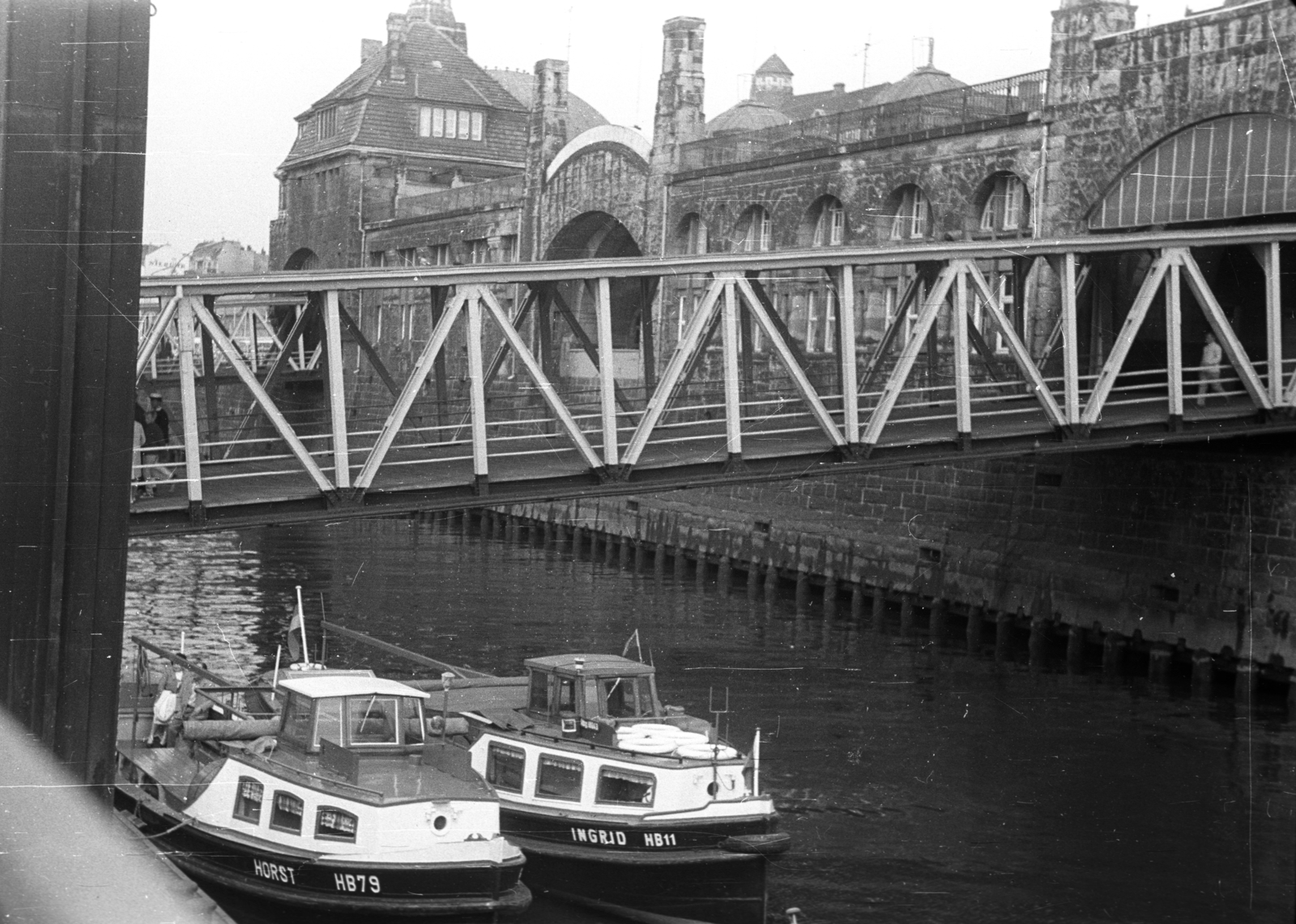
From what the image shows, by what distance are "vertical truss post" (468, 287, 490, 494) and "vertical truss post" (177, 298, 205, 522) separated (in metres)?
2.40

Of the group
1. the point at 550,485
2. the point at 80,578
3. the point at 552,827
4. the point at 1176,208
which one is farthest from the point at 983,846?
the point at 1176,208

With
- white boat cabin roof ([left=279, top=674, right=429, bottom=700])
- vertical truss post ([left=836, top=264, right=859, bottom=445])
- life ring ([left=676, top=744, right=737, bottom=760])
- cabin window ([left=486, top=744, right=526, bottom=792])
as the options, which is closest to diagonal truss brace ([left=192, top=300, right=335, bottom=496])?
white boat cabin roof ([left=279, top=674, right=429, bottom=700])

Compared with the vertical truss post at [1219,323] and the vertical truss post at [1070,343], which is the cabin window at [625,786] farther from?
the vertical truss post at [1219,323]

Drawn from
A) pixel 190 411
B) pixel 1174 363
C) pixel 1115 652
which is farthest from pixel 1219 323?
pixel 190 411

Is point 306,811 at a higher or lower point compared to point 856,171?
lower

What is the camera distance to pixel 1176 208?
2466cm

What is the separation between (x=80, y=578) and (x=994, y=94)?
→ 26711 mm

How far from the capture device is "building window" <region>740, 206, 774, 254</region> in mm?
34906

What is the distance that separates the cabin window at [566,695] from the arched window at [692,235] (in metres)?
23.6

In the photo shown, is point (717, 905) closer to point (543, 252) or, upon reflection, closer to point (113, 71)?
point (113, 71)

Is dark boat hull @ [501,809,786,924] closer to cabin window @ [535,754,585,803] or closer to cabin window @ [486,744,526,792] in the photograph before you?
cabin window @ [535,754,585,803]

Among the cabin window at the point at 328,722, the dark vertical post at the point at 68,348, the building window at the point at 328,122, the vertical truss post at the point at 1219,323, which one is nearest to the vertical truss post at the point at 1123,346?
the vertical truss post at the point at 1219,323

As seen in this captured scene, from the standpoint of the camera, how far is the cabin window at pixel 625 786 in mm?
13617

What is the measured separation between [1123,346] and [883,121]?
1359 centimetres
